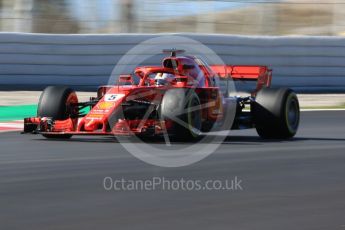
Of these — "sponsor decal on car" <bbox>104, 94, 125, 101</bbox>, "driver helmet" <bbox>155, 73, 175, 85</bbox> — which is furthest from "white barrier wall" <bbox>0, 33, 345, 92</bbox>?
"sponsor decal on car" <bbox>104, 94, 125, 101</bbox>

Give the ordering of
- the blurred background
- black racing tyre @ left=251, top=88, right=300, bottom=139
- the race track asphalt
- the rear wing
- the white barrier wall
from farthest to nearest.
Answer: the blurred background, the white barrier wall, the rear wing, black racing tyre @ left=251, top=88, right=300, bottom=139, the race track asphalt

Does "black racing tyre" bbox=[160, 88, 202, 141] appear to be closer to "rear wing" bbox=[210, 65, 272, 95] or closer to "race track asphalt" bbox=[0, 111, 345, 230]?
"race track asphalt" bbox=[0, 111, 345, 230]

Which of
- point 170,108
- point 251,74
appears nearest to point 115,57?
point 251,74

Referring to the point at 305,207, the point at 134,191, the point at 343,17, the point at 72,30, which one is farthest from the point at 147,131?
the point at 343,17

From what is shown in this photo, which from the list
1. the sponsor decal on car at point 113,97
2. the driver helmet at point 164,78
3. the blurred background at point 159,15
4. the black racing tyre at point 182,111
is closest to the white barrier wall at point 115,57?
the blurred background at point 159,15

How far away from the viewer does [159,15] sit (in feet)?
67.5

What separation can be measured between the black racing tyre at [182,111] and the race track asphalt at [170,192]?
492mm

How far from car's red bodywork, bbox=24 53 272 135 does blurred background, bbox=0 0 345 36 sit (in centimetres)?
838

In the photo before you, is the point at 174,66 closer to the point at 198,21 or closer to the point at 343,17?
the point at 198,21

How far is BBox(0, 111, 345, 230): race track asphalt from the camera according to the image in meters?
6.09

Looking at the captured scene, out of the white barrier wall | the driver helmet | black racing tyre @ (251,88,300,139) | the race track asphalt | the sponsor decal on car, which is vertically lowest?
the race track asphalt

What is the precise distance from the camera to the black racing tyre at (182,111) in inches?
405

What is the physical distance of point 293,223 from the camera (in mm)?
6090

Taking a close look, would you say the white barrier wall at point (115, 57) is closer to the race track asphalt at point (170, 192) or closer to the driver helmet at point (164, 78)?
the race track asphalt at point (170, 192)
